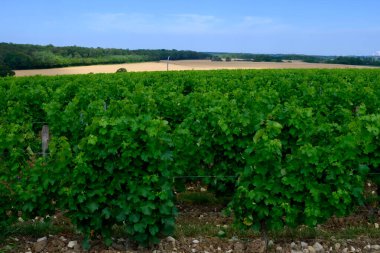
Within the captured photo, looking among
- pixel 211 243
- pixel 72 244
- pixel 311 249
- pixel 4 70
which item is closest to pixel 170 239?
pixel 211 243

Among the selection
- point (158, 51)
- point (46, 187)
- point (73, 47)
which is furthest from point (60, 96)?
point (158, 51)

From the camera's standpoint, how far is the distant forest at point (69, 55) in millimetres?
43531

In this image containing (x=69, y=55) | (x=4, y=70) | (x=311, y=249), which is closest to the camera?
(x=311, y=249)

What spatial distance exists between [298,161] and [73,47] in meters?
49.3

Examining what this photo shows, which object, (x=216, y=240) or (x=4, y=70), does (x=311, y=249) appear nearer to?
(x=216, y=240)

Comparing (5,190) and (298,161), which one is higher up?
(298,161)

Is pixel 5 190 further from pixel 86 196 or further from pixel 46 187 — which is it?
pixel 86 196

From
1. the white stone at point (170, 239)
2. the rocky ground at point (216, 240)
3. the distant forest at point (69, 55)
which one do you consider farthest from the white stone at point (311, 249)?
the distant forest at point (69, 55)

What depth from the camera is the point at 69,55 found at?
48875mm

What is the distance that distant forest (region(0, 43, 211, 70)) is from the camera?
143ft

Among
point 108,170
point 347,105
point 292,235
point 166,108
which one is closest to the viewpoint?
point 108,170

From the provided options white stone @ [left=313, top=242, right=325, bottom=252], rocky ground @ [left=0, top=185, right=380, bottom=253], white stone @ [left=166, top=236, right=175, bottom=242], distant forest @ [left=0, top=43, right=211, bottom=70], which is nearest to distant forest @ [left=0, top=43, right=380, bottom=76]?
distant forest @ [left=0, top=43, right=211, bottom=70]

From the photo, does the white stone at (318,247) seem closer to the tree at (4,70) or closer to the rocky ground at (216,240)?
the rocky ground at (216,240)

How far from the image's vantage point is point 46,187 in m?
5.54
